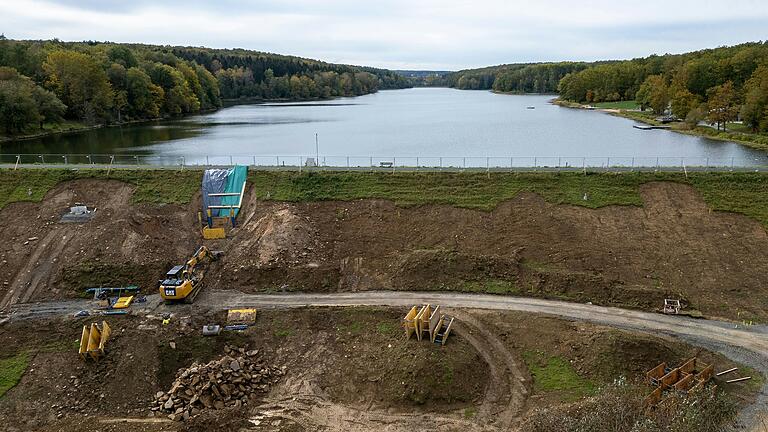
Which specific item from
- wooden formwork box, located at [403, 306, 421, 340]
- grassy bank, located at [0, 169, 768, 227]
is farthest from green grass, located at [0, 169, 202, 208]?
wooden formwork box, located at [403, 306, 421, 340]

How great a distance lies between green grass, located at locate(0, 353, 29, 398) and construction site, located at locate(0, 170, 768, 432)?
0.25 feet

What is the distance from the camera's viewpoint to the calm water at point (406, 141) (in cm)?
5712

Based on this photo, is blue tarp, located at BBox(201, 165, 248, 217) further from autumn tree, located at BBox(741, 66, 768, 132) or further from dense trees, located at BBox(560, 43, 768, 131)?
dense trees, located at BBox(560, 43, 768, 131)

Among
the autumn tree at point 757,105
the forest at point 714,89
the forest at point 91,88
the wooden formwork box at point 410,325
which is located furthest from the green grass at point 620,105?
the wooden formwork box at point 410,325

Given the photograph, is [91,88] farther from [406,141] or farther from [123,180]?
[123,180]

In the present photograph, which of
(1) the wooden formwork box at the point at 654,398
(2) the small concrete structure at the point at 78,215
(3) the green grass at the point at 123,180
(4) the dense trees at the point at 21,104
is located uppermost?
(4) the dense trees at the point at 21,104

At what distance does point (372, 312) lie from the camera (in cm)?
2675

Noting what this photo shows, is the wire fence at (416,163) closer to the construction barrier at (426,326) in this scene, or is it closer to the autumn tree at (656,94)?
the construction barrier at (426,326)

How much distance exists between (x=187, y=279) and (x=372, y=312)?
1036cm

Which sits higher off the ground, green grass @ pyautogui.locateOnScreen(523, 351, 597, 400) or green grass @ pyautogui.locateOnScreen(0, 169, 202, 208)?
green grass @ pyautogui.locateOnScreen(0, 169, 202, 208)

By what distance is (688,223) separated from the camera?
33.8 meters

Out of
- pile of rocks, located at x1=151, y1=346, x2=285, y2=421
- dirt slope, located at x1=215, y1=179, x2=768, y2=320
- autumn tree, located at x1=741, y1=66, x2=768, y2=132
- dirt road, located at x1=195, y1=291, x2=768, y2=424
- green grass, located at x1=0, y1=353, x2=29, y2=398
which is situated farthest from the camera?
autumn tree, located at x1=741, y1=66, x2=768, y2=132

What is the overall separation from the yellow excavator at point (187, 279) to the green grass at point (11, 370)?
6532 mm

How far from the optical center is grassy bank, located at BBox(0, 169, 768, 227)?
3628cm
